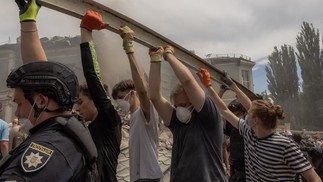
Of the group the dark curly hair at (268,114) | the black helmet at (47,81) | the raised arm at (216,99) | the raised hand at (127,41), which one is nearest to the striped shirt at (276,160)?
the dark curly hair at (268,114)

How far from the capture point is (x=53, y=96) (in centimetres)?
158

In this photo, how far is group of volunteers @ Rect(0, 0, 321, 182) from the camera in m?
1.42

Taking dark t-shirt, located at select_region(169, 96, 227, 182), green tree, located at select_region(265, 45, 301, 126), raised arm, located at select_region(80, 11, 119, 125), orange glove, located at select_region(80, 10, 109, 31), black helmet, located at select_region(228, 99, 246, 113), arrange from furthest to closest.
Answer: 1. green tree, located at select_region(265, 45, 301, 126)
2. black helmet, located at select_region(228, 99, 246, 113)
3. dark t-shirt, located at select_region(169, 96, 227, 182)
4. orange glove, located at select_region(80, 10, 109, 31)
5. raised arm, located at select_region(80, 11, 119, 125)

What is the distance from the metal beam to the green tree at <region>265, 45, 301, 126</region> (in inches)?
1902

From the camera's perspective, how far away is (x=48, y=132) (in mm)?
1459

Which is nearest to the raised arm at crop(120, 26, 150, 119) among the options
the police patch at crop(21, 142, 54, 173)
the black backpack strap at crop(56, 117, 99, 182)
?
the black backpack strap at crop(56, 117, 99, 182)

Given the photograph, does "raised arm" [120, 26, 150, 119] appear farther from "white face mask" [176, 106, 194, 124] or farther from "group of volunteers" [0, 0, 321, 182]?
"white face mask" [176, 106, 194, 124]

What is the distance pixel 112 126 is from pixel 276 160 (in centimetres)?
159

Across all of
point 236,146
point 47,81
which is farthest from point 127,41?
point 236,146

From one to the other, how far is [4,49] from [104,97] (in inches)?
1365

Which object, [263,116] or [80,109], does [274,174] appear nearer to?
[263,116]

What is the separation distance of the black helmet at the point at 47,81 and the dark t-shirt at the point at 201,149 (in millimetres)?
1338

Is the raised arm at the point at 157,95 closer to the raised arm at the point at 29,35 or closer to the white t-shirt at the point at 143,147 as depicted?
the white t-shirt at the point at 143,147

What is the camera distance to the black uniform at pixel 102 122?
238 cm
